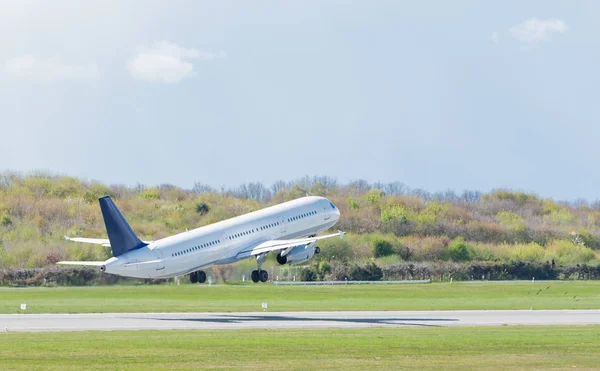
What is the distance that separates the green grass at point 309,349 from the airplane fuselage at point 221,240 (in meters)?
17.7

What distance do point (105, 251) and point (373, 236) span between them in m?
31.5

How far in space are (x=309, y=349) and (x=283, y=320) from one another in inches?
667

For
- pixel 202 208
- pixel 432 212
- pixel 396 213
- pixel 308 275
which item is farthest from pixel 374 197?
pixel 308 275

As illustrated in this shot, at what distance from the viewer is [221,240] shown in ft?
258

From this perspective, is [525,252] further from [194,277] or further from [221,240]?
[221,240]

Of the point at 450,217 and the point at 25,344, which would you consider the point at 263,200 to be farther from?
the point at 25,344

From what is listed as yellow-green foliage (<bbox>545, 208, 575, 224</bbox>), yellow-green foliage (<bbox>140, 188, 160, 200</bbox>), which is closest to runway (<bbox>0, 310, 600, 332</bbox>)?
yellow-green foliage (<bbox>140, 188, 160, 200</bbox>)

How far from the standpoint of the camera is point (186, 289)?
8631cm

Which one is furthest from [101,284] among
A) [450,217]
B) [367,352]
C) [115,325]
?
[450,217]

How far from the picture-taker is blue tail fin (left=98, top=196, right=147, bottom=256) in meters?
67.9

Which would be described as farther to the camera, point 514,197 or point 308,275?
point 514,197

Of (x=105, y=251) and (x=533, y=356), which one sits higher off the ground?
(x=105, y=251)

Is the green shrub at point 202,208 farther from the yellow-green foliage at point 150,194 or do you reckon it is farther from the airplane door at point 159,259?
the airplane door at point 159,259

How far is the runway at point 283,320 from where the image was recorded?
56.9m
